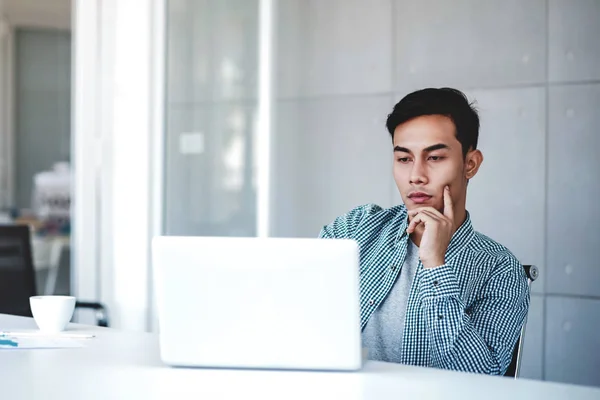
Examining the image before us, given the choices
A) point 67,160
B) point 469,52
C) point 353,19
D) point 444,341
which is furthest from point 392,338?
point 67,160

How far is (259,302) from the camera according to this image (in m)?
1.71

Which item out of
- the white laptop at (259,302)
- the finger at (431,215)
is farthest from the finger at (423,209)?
the white laptop at (259,302)

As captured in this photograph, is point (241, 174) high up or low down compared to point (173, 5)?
down

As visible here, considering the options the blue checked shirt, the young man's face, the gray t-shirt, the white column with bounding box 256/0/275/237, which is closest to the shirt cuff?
the blue checked shirt

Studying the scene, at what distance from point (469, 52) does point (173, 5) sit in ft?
5.80

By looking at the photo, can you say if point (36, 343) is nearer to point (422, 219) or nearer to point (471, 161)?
point (422, 219)

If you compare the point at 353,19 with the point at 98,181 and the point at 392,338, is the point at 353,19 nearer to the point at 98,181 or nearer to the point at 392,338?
the point at 98,181

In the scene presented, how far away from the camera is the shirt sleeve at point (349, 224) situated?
2.66 meters

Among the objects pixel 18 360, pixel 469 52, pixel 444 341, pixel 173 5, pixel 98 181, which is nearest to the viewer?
pixel 18 360

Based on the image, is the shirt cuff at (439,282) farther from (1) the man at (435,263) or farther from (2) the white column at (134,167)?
(2) the white column at (134,167)

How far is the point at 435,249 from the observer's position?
2.20 metres

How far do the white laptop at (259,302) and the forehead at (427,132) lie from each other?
36.9 inches

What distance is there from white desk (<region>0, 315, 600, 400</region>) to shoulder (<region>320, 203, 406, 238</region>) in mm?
820

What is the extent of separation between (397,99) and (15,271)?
210cm
